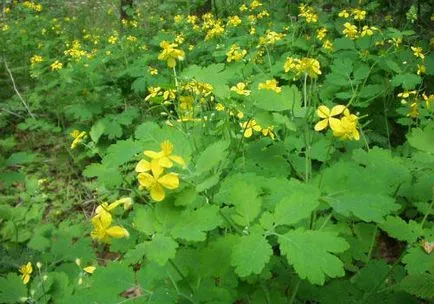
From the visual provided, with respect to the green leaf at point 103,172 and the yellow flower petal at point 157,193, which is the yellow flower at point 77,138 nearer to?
the green leaf at point 103,172

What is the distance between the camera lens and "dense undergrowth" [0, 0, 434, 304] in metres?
1.23

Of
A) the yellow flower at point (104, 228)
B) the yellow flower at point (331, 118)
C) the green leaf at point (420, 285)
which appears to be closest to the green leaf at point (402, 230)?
the green leaf at point (420, 285)

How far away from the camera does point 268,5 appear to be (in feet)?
18.4

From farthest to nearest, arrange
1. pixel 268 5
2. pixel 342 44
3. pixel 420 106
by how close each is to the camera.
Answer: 1. pixel 268 5
2. pixel 342 44
3. pixel 420 106

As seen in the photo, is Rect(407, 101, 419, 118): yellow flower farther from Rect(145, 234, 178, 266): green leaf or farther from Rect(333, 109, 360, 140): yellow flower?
Rect(145, 234, 178, 266): green leaf

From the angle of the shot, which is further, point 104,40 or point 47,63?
point 104,40

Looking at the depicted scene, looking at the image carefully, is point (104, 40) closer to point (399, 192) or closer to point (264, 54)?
point (264, 54)

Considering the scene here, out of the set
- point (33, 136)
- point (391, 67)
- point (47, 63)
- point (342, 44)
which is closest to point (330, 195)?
point (391, 67)

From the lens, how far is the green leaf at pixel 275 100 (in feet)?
5.49

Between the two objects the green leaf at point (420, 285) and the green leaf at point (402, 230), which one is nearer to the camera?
the green leaf at point (420, 285)

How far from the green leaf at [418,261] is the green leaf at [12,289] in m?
1.71

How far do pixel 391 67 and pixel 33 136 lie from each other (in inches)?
135

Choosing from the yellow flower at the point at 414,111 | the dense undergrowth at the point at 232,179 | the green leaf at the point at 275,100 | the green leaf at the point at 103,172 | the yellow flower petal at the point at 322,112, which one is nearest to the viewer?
the dense undergrowth at the point at 232,179

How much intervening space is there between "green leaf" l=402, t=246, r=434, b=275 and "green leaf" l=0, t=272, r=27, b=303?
1708 millimetres
